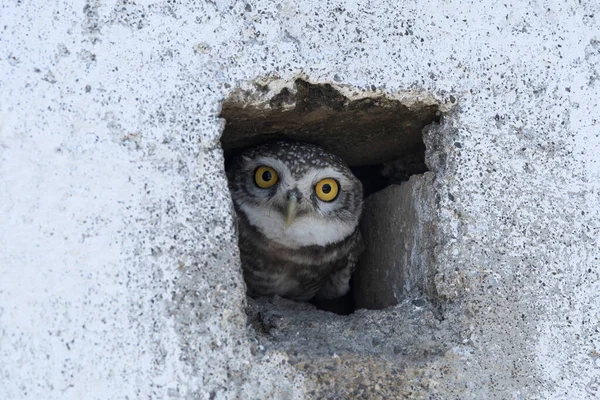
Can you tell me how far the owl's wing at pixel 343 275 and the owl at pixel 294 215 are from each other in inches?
0.5

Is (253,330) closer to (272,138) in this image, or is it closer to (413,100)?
(413,100)

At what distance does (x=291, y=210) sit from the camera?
2.53 metres

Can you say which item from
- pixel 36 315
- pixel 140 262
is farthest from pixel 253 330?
pixel 36 315

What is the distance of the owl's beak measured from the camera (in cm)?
253

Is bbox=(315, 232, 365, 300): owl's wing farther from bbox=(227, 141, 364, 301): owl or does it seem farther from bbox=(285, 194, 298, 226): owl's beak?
bbox=(285, 194, 298, 226): owl's beak

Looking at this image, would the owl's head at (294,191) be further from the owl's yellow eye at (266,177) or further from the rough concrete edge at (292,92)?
the rough concrete edge at (292,92)

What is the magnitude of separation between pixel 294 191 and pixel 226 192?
0.76 m

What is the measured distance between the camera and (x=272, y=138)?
2.69 m

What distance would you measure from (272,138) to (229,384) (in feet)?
3.63

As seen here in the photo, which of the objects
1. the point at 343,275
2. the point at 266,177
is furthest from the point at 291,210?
the point at 343,275

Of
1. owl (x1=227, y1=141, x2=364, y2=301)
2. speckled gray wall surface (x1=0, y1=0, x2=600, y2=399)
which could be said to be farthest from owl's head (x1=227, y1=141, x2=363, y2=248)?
speckled gray wall surface (x1=0, y1=0, x2=600, y2=399)

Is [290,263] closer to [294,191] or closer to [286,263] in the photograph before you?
[286,263]

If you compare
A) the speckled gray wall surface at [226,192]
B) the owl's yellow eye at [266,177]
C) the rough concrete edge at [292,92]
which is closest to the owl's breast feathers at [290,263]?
the owl's yellow eye at [266,177]

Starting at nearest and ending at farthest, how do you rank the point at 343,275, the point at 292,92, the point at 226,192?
the point at 226,192 → the point at 292,92 → the point at 343,275
